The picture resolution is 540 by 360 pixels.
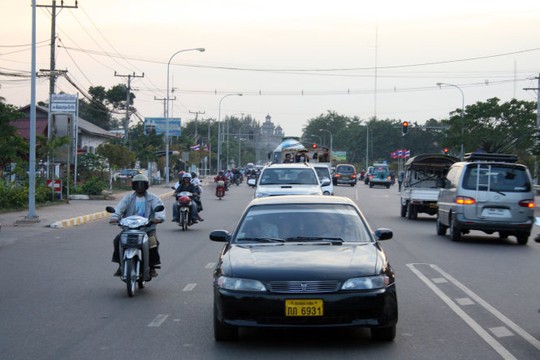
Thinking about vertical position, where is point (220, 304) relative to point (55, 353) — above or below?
above

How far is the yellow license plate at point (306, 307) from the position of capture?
730 centimetres

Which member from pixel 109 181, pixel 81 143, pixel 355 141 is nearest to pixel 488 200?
pixel 109 181

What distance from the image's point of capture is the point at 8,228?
23219 mm

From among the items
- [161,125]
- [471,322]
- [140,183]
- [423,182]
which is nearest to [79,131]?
[161,125]

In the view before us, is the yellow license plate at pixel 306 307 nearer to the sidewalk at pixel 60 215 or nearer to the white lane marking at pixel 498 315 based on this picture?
the white lane marking at pixel 498 315

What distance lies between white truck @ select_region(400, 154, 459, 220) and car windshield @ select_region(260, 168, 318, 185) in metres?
4.04

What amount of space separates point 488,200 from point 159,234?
8455mm

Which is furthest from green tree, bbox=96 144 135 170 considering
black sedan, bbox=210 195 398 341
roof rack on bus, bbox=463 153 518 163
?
black sedan, bbox=210 195 398 341

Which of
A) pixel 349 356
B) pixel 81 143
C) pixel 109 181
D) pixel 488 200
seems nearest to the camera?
pixel 349 356

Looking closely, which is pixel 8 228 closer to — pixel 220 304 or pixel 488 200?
pixel 488 200

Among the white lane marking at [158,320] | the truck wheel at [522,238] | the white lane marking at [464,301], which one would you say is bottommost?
the white lane marking at [158,320]

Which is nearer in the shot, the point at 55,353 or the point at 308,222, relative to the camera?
the point at 55,353

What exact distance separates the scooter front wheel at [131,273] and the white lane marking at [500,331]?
186 inches

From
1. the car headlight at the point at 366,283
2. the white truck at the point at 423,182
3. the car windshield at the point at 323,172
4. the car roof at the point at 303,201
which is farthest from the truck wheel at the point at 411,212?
the car headlight at the point at 366,283
